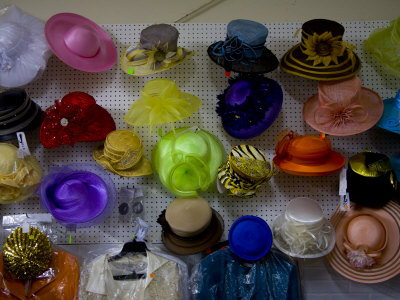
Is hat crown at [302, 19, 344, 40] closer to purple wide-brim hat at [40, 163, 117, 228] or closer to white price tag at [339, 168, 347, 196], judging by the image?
white price tag at [339, 168, 347, 196]

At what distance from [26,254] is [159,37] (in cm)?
118

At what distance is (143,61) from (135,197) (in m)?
0.68

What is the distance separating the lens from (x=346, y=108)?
184 cm

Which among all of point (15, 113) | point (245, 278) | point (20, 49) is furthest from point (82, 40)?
point (245, 278)

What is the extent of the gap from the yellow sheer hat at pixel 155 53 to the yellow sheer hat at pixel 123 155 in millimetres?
315

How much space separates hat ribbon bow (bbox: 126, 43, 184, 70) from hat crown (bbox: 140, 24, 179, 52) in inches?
1.0

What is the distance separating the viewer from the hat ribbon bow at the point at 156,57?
1.84m

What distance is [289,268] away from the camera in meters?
1.81

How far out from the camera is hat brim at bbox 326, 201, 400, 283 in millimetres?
1842

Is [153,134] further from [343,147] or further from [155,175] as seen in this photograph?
[343,147]

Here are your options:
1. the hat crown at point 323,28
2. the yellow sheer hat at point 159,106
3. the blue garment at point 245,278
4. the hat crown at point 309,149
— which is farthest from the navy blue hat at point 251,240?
the hat crown at point 323,28

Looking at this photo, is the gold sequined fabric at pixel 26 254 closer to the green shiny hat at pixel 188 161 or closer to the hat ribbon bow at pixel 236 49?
the green shiny hat at pixel 188 161

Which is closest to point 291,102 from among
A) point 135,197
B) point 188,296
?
point 135,197

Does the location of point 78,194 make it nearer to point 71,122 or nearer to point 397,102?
point 71,122
